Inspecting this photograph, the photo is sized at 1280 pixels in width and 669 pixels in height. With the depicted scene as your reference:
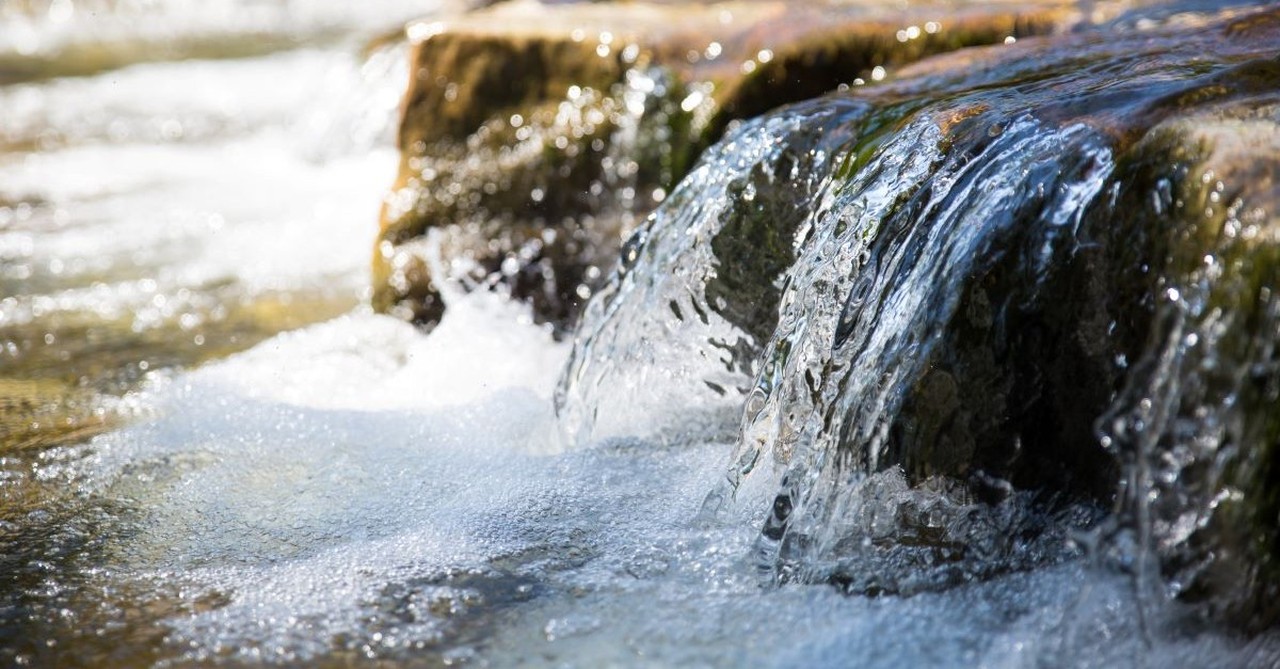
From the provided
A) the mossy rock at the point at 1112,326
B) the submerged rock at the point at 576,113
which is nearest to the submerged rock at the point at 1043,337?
the mossy rock at the point at 1112,326

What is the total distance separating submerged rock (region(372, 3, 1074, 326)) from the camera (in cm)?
397

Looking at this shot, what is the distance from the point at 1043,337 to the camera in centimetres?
228

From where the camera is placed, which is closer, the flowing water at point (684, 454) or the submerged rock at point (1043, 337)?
the submerged rock at point (1043, 337)

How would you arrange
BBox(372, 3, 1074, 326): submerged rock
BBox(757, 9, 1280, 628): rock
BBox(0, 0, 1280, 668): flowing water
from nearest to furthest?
1. BBox(757, 9, 1280, 628): rock
2. BBox(0, 0, 1280, 668): flowing water
3. BBox(372, 3, 1074, 326): submerged rock

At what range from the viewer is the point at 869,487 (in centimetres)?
233

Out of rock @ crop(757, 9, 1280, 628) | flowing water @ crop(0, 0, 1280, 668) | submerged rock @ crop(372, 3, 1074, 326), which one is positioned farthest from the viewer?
submerged rock @ crop(372, 3, 1074, 326)

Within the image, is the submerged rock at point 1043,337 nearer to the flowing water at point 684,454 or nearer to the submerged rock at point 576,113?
the flowing water at point 684,454

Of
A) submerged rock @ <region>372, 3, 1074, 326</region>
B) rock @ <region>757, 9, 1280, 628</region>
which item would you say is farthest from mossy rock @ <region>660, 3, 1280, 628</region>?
submerged rock @ <region>372, 3, 1074, 326</region>

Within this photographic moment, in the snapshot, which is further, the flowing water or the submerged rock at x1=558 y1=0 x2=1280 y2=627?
the flowing water

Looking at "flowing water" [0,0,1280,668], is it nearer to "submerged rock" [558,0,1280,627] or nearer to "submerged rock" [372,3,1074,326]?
"submerged rock" [558,0,1280,627]

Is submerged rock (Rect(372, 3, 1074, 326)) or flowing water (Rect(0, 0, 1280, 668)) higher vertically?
submerged rock (Rect(372, 3, 1074, 326))

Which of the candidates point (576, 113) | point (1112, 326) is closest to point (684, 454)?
point (1112, 326)

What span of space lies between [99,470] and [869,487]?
1817 mm

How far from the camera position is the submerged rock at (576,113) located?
3.97m
